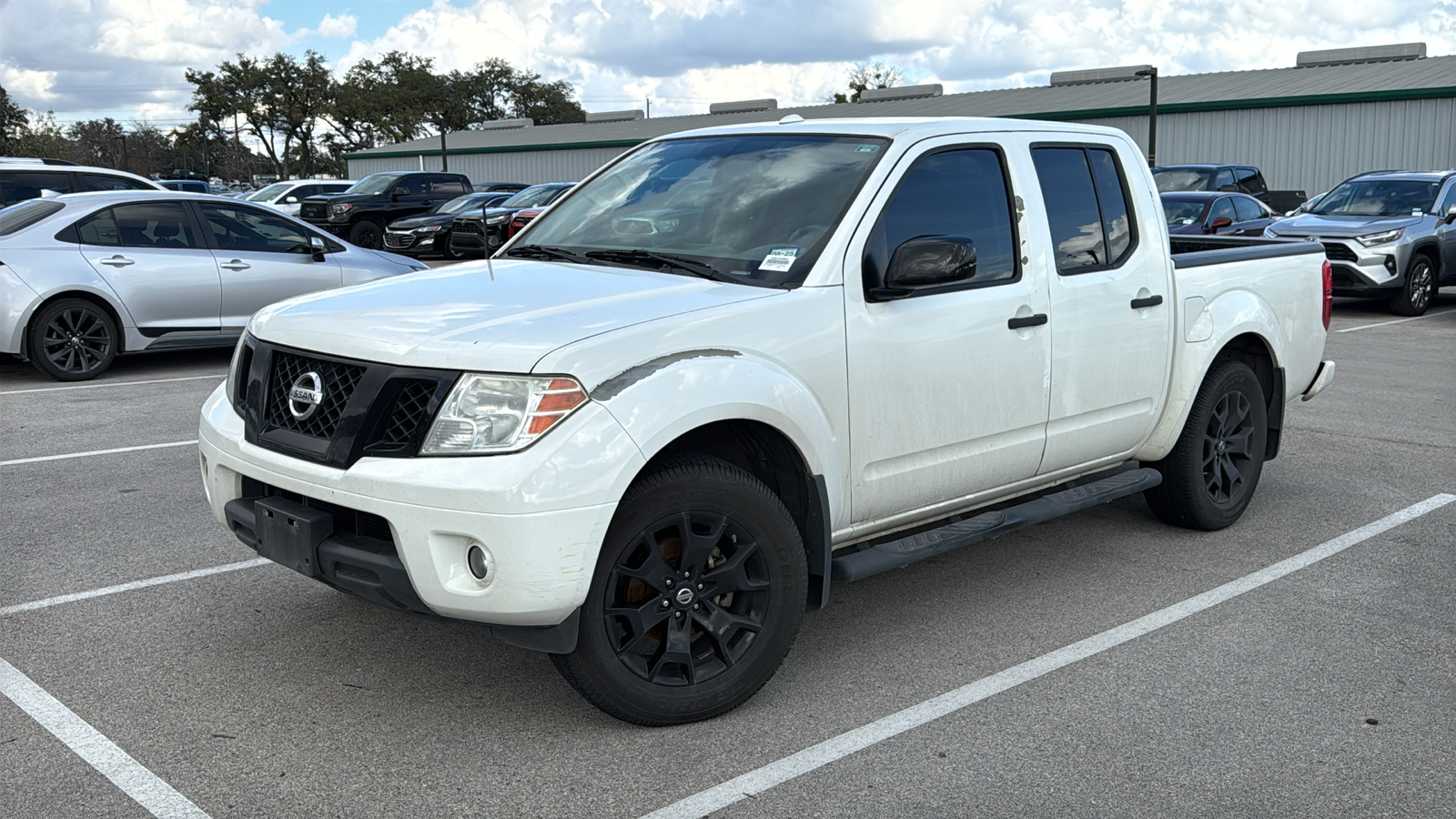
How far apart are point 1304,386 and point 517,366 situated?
15.3 ft

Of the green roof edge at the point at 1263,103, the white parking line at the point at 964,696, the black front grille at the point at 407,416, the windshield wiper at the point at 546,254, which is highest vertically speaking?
the green roof edge at the point at 1263,103

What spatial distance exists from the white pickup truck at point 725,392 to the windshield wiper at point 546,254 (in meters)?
0.02

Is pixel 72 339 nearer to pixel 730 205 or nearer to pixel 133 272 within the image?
pixel 133 272

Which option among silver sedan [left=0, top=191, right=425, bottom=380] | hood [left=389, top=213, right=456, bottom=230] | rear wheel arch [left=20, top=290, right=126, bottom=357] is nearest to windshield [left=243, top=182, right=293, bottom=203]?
hood [left=389, top=213, right=456, bottom=230]

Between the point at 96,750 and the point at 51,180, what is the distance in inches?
487

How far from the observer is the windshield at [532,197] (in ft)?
81.4

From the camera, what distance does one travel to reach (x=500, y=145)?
56.2 m

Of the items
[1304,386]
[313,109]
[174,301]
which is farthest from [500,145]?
[1304,386]

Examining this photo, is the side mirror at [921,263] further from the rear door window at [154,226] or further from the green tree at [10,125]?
the green tree at [10,125]

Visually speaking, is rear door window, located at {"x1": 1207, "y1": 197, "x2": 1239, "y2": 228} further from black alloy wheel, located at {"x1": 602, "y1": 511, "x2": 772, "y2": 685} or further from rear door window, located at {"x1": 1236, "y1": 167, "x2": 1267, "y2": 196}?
black alloy wheel, located at {"x1": 602, "y1": 511, "x2": 772, "y2": 685}

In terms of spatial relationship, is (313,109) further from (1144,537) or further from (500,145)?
(1144,537)

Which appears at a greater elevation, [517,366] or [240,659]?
[517,366]

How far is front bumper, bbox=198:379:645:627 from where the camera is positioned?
11.1 ft

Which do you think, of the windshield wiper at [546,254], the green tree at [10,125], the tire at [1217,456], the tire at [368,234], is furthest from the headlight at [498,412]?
the green tree at [10,125]
